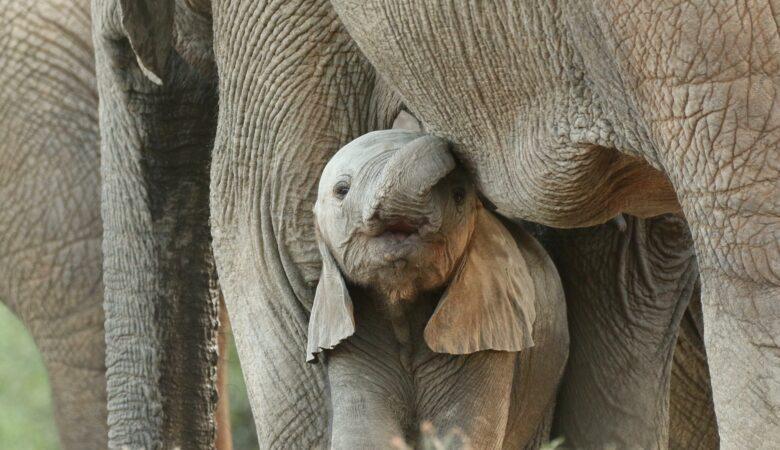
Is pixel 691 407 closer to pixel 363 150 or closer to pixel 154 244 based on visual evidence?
pixel 154 244

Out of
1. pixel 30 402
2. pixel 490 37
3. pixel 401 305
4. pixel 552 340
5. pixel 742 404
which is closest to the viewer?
pixel 742 404

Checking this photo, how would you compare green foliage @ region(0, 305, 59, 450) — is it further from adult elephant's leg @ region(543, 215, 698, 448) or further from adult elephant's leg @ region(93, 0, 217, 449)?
adult elephant's leg @ region(543, 215, 698, 448)

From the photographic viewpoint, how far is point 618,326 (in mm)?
3943

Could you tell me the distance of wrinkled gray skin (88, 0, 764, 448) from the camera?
2.56 meters

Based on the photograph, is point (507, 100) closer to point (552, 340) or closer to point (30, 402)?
point (552, 340)

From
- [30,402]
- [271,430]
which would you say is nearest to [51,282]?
[271,430]

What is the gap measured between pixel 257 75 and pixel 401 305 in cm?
60

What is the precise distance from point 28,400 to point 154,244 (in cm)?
519

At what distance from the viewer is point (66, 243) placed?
16.5ft

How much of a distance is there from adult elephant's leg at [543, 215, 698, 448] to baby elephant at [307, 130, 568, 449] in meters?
0.41

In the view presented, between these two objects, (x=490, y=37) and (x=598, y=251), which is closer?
(x=490, y=37)

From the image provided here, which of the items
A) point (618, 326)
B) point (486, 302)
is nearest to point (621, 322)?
point (618, 326)

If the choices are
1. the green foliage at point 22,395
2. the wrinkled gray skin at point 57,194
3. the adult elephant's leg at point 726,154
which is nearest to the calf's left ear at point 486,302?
the adult elephant's leg at point 726,154

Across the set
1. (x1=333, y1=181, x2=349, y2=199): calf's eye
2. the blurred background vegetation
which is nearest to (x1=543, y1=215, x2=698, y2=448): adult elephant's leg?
(x1=333, y1=181, x2=349, y2=199): calf's eye
